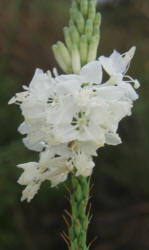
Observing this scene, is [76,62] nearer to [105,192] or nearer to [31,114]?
[31,114]

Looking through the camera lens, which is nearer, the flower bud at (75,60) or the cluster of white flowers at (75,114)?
the cluster of white flowers at (75,114)

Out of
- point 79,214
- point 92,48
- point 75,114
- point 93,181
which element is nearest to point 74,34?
point 92,48

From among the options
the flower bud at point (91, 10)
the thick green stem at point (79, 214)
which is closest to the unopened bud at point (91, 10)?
the flower bud at point (91, 10)

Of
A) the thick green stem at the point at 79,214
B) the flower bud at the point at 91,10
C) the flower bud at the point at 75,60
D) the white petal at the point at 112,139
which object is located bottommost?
the thick green stem at the point at 79,214

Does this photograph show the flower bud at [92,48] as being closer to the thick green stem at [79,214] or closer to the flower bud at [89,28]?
the flower bud at [89,28]

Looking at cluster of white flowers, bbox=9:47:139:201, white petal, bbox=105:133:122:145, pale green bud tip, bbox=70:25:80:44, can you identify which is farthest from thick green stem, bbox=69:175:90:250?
pale green bud tip, bbox=70:25:80:44

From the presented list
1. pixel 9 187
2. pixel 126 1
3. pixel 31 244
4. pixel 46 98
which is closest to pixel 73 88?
pixel 46 98

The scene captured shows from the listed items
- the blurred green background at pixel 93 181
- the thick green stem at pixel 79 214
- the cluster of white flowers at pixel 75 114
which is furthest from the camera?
the blurred green background at pixel 93 181
